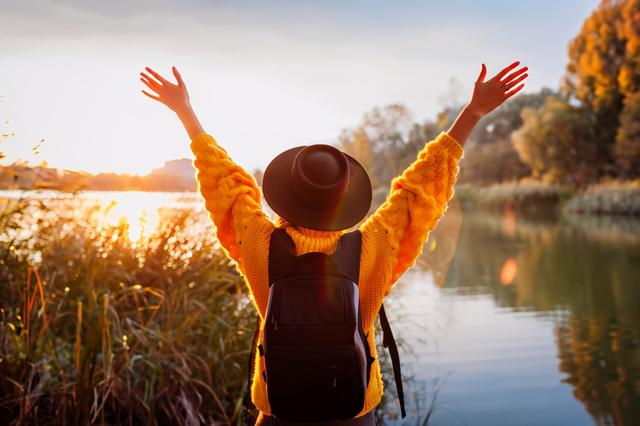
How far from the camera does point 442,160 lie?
160cm

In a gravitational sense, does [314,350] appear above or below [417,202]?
below

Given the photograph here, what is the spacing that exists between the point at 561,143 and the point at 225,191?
23544 millimetres

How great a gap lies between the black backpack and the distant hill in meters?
1.37

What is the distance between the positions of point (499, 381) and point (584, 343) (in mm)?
1582

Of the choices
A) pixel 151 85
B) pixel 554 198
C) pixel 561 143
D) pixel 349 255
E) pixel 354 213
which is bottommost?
pixel 349 255

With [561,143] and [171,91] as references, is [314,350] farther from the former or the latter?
[561,143]

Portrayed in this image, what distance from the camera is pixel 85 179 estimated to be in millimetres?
3424

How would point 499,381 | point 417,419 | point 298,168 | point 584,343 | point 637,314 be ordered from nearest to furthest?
point 298,168 < point 417,419 < point 499,381 < point 584,343 < point 637,314

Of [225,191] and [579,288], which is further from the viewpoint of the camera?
[579,288]

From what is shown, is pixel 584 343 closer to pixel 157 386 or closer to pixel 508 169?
pixel 157 386

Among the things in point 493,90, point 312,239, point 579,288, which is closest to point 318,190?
point 312,239

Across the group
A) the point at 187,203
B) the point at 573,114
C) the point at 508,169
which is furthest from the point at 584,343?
the point at 508,169

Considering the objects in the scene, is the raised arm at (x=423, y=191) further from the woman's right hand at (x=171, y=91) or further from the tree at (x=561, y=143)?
the tree at (x=561, y=143)

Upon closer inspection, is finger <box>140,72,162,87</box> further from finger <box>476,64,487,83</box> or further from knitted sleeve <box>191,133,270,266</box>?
finger <box>476,64,487,83</box>
